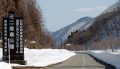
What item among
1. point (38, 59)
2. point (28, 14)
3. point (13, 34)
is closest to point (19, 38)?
point (13, 34)

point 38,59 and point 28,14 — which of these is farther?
point 28,14

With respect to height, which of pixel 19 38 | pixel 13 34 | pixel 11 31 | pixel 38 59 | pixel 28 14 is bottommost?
pixel 38 59

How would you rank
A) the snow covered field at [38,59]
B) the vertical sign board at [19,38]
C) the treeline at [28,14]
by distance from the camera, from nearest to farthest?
the snow covered field at [38,59]
the vertical sign board at [19,38]
the treeline at [28,14]

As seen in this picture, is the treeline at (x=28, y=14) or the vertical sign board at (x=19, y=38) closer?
the vertical sign board at (x=19, y=38)

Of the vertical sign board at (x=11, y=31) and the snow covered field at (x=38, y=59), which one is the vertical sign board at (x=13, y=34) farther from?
the snow covered field at (x=38, y=59)

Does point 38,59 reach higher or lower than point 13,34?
lower

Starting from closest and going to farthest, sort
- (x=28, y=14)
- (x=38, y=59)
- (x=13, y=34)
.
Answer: (x=13, y=34), (x=38, y=59), (x=28, y=14)

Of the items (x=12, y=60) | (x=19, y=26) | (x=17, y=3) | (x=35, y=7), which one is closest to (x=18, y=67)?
(x=12, y=60)

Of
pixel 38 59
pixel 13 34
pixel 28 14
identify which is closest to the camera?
pixel 13 34

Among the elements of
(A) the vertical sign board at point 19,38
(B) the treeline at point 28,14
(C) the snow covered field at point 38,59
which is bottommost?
(C) the snow covered field at point 38,59

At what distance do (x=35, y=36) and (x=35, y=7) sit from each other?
1353cm

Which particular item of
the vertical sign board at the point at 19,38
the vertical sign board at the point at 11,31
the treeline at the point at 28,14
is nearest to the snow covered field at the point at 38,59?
the vertical sign board at the point at 19,38

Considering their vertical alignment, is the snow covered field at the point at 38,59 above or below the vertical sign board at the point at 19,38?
below

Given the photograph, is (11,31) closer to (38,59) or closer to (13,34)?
(13,34)
